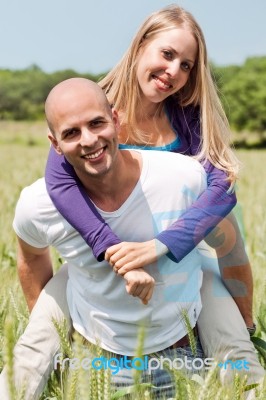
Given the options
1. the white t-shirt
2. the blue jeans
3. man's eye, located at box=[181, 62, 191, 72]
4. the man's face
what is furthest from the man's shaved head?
the blue jeans

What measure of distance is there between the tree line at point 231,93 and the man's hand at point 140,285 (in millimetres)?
21351

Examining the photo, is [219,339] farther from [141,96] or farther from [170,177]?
[141,96]

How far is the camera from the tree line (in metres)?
29.4

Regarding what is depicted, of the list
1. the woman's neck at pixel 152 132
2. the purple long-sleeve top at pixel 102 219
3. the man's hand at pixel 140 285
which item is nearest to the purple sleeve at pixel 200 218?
the purple long-sleeve top at pixel 102 219

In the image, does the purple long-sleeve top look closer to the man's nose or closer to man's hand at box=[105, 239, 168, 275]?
man's hand at box=[105, 239, 168, 275]

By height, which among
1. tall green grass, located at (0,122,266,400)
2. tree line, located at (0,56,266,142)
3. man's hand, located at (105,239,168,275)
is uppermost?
man's hand, located at (105,239,168,275)

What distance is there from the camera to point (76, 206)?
1.73 metres

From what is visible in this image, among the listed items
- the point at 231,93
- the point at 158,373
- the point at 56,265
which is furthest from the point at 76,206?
the point at 231,93

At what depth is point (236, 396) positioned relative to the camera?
4.61 feet

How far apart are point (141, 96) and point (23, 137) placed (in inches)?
1189

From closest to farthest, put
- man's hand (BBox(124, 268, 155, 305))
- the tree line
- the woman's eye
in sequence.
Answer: man's hand (BBox(124, 268, 155, 305)) < the woman's eye < the tree line

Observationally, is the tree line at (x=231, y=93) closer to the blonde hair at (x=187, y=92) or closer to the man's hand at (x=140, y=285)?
the blonde hair at (x=187, y=92)

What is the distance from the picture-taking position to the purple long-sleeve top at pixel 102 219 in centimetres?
169

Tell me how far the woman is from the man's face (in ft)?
0.37
